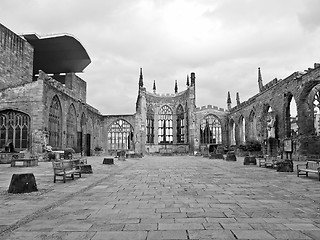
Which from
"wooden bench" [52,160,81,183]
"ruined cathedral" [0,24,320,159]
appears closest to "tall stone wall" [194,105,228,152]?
"ruined cathedral" [0,24,320,159]

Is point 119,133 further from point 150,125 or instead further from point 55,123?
point 55,123

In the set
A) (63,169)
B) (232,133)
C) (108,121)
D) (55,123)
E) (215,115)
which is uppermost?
(215,115)

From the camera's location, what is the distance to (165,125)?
43625mm

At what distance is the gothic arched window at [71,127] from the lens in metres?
27.3

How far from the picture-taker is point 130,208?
498 centimetres

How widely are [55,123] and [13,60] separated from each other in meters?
7.40

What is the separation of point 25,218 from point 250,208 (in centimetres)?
388

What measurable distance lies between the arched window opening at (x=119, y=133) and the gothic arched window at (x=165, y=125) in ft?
15.9

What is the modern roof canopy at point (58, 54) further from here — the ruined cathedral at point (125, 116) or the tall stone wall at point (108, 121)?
the tall stone wall at point (108, 121)

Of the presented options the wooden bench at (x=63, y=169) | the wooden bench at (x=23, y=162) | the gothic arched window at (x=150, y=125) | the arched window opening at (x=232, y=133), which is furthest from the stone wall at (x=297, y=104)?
the wooden bench at (x=23, y=162)

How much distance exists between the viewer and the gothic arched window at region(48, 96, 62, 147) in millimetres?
23375

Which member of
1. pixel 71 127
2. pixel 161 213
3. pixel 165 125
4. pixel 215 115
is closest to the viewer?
pixel 161 213

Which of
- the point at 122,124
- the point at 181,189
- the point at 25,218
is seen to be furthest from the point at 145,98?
the point at 25,218

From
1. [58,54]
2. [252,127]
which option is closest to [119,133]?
Answer: [58,54]
